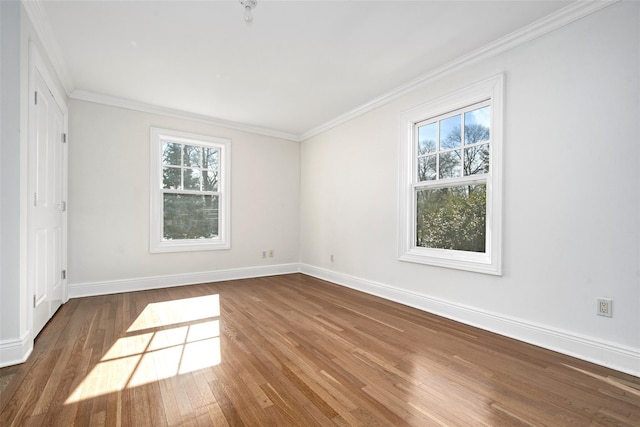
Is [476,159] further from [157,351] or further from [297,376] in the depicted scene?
[157,351]

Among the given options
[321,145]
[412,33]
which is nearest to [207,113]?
[321,145]

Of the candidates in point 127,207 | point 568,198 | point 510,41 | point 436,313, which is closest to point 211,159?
point 127,207

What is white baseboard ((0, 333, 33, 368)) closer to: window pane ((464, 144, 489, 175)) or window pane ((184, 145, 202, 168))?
window pane ((184, 145, 202, 168))

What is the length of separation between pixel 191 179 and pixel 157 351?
2.96m

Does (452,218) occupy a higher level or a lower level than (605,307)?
higher

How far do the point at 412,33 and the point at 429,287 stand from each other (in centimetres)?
250

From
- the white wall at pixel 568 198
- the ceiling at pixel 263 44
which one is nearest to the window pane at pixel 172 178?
the ceiling at pixel 263 44

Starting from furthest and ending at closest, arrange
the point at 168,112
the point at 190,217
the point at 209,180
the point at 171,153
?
the point at 209,180, the point at 190,217, the point at 171,153, the point at 168,112

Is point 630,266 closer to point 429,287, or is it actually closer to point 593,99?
point 593,99

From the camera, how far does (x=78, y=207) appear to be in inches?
148

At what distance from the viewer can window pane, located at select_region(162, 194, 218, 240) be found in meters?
4.46

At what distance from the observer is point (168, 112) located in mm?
4352

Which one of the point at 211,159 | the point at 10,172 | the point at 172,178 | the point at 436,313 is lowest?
the point at 436,313

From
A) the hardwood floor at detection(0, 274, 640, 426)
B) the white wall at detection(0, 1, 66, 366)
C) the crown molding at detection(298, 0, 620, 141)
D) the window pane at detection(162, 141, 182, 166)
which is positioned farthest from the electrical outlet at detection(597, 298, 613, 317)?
the window pane at detection(162, 141, 182, 166)
